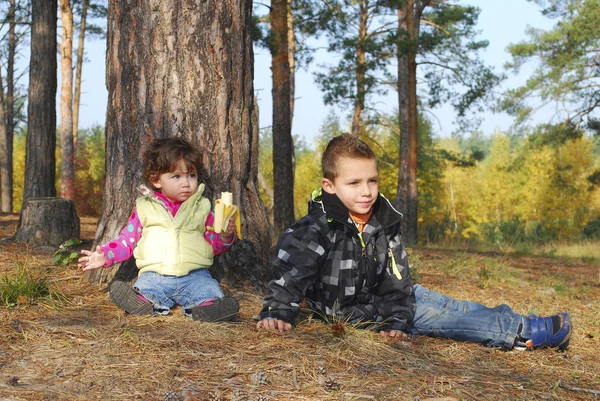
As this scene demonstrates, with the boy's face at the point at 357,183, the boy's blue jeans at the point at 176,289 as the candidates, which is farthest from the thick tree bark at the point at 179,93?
the boy's face at the point at 357,183

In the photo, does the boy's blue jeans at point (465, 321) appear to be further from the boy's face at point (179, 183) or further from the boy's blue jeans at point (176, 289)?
the boy's face at point (179, 183)

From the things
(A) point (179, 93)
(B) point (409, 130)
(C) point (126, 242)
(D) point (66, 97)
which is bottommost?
(C) point (126, 242)

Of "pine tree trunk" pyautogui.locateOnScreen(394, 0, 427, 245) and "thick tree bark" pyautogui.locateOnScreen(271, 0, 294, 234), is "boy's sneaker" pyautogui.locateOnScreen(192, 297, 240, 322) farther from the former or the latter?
"pine tree trunk" pyautogui.locateOnScreen(394, 0, 427, 245)

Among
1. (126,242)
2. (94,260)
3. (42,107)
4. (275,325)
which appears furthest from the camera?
(42,107)

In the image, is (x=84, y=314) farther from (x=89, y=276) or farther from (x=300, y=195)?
(x=300, y=195)

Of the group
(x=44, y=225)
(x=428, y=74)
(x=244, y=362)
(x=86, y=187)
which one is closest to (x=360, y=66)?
(x=428, y=74)

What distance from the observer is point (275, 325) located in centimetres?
326

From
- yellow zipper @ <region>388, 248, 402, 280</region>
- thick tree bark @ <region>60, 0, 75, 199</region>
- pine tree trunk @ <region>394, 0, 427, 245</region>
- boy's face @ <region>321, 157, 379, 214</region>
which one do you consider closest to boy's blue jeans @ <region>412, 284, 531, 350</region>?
yellow zipper @ <region>388, 248, 402, 280</region>

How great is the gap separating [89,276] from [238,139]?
147 centimetres

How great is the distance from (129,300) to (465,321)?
6.45 feet

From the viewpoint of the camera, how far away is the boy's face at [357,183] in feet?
10.7

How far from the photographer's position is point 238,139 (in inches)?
166

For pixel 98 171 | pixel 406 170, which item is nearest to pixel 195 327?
pixel 406 170

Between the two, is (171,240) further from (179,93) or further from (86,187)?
(86,187)
